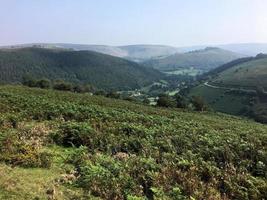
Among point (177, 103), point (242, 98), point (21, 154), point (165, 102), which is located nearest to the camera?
point (21, 154)

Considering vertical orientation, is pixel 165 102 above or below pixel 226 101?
above

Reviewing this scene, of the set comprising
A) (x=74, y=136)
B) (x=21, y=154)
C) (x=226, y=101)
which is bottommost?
(x=226, y=101)

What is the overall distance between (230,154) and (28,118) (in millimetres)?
13456

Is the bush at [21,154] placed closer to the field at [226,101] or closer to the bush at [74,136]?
the bush at [74,136]

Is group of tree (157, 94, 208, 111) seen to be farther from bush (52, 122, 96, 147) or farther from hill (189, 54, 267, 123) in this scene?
bush (52, 122, 96, 147)

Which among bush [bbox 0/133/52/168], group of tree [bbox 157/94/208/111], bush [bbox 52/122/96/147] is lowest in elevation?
group of tree [bbox 157/94/208/111]

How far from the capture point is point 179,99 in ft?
396

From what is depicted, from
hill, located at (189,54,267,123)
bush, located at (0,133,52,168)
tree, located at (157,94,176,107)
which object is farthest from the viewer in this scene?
hill, located at (189,54,267,123)

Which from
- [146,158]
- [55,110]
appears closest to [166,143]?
[146,158]

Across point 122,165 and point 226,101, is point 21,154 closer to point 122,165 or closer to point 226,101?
point 122,165

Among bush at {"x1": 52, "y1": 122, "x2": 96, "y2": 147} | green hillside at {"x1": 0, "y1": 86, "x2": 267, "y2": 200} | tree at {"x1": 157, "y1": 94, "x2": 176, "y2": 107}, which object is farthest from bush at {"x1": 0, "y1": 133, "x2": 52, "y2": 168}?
tree at {"x1": 157, "y1": 94, "x2": 176, "y2": 107}

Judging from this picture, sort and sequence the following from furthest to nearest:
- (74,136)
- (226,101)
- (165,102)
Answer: (226,101)
(165,102)
(74,136)

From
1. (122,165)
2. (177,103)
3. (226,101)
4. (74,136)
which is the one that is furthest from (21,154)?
(226,101)

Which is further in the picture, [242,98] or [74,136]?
[242,98]
